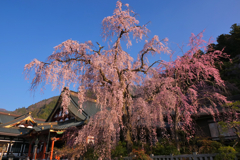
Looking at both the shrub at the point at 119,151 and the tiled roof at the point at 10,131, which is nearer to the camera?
the shrub at the point at 119,151

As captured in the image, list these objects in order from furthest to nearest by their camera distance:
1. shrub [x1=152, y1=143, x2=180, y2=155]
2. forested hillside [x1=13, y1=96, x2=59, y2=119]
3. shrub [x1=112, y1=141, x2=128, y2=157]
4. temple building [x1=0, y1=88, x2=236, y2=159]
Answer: forested hillside [x1=13, y1=96, x2=59, y2=119], temple building [x1=0, y1=88, x2=236, y2=159], shrub [x1=112, y1=141, x2=128, y2=157], shrub [x1=152, y1=143, x2=180, y2=155]

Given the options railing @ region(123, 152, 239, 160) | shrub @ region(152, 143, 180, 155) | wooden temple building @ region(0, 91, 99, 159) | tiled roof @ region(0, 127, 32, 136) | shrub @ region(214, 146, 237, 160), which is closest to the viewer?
shrub @ region(214, 146, 237, 160)

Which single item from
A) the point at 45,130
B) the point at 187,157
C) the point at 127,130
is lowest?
the point at 187,157

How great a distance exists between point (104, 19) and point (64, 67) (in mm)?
3247

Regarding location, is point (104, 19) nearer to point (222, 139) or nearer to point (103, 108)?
point (103, 108)

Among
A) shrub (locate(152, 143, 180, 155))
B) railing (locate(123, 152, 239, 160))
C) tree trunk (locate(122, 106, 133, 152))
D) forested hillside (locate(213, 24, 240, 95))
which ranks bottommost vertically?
railing (locate(123, 152, 239, 160))

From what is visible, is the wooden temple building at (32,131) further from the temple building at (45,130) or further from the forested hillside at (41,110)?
the forested hillside at (41,110)

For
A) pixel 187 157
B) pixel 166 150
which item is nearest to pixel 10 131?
pixel 166 150

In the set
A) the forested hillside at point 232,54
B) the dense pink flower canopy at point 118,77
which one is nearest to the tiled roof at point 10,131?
the dense pink flower canopy at point 118,77

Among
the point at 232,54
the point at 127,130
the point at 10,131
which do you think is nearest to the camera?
the point at 127,130

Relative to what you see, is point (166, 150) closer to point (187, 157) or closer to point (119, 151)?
point (187, 157)

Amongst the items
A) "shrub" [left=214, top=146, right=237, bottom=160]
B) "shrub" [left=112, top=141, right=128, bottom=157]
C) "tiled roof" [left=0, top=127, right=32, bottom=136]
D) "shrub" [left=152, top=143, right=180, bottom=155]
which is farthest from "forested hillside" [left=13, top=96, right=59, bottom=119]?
"shrub" [left=214, top=146, right=237, bottom=160]

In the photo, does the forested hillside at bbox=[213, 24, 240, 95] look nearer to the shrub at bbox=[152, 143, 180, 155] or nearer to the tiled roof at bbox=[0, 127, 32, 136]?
the shrub at bbox=[152, 143, 180, 155]

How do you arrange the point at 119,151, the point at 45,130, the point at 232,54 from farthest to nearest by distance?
the point at 232,54
the point at 45,130
the point at 119,151
